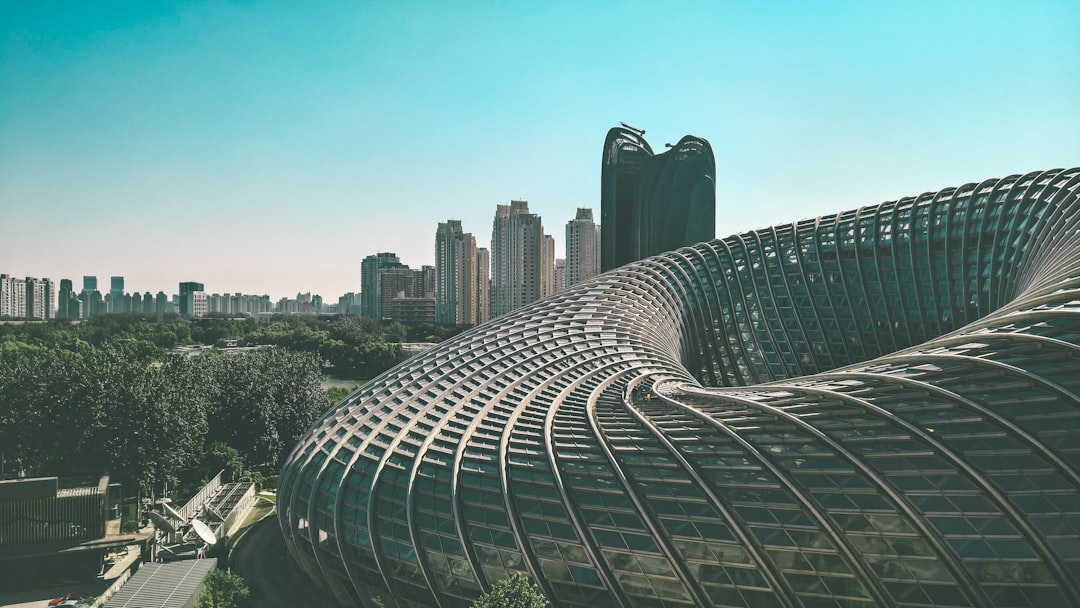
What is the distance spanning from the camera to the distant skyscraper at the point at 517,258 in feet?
560

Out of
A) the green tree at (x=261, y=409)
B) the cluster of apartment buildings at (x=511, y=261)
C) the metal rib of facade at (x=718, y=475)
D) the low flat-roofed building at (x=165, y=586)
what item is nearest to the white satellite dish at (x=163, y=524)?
the low flat-roofed building at (x=165, y=586)

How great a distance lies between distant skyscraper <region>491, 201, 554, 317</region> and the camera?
171 meters

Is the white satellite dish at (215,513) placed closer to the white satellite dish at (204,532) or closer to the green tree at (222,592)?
the white satellite dish at (204,532)

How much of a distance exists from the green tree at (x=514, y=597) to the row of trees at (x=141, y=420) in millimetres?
40054

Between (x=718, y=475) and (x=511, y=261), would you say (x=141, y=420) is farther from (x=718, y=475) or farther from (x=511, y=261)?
(x=511, y=261)

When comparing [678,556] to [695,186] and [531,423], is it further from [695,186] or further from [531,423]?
[695,186]

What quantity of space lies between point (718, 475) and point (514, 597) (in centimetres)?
960

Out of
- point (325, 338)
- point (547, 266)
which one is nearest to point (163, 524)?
point (325, 338)

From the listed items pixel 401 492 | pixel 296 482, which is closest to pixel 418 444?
pixel 401 492

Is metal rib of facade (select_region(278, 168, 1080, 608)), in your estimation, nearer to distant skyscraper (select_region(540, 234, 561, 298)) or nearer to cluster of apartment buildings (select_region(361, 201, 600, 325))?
cluster of apartment buildings (select_region(361, 201, 600, 325))

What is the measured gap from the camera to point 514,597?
22672 millimetres

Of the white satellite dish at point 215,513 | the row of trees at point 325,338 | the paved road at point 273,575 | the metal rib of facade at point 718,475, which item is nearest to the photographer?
the metal rib of facade at point 718,475

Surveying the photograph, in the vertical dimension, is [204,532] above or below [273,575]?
above

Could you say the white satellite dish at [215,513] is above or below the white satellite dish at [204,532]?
below
